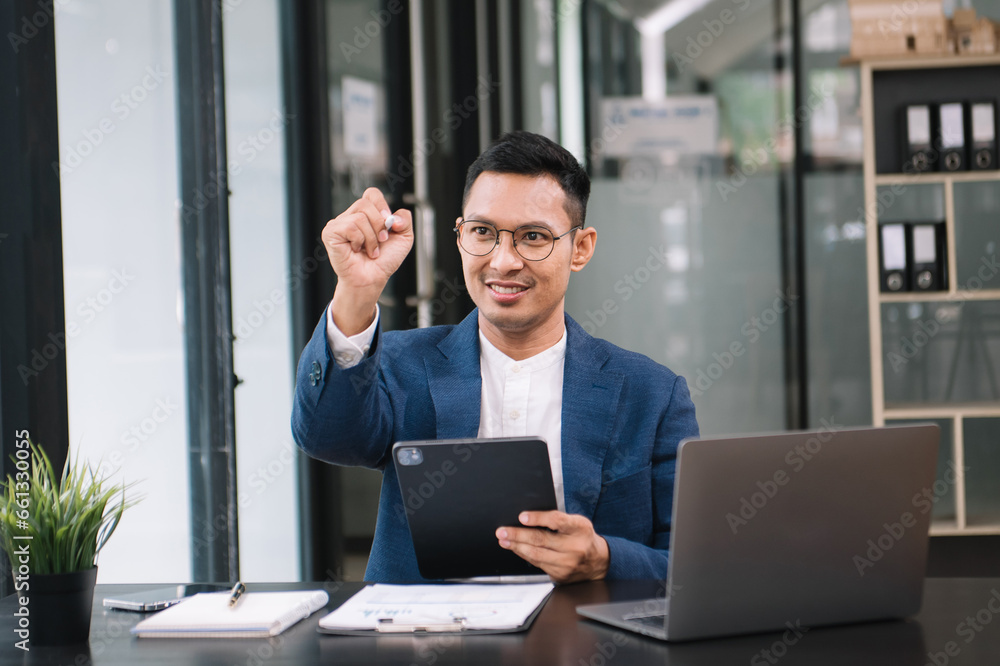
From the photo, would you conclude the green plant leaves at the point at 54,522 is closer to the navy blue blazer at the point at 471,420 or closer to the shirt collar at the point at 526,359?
the navy blue blazer at the point at 471,420

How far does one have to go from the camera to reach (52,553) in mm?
1157

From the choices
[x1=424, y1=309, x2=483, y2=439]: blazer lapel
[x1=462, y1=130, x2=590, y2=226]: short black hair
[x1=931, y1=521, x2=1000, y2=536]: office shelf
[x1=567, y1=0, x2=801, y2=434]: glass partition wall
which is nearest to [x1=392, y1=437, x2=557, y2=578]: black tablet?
[x1=424, y1=309, x2=483, y2=439]: blazer lapel

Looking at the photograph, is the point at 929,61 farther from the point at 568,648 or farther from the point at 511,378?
the point at 568,648

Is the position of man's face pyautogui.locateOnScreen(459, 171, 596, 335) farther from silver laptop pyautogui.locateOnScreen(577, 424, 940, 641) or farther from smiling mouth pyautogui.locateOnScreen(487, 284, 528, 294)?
silver laptop pyautogui.locateOnScreen(577, 424, 940, 641)

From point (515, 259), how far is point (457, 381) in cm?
25

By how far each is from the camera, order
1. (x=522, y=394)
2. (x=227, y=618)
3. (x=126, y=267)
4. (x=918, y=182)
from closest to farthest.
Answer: (x=227, y=618)
(x=522, y=394)
(x=126, y=267)
(x=918, y=182)

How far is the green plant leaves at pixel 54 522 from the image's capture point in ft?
3.76

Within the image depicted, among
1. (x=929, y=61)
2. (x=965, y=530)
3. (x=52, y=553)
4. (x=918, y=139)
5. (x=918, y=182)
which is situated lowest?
(x=965, y=530)

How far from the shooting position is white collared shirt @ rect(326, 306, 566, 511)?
1.81m

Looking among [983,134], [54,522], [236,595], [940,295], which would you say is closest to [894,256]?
[940,295]

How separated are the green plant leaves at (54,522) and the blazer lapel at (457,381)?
0.67 metres

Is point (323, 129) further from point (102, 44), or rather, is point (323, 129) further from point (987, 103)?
point (987, 103)

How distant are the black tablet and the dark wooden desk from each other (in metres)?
0.16

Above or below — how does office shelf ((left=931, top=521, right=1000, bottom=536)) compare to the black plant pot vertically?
below
